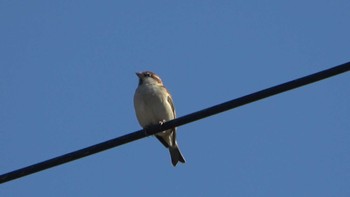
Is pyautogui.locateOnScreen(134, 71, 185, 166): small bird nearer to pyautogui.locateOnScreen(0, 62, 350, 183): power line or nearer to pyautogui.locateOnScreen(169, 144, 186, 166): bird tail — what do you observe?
pyautogui.locateOnScreen(169, 144, 186, 166): bird tail

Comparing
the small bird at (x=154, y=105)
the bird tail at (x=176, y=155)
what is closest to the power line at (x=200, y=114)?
the small bird at (x=154, y=105)

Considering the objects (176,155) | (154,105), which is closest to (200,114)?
(154,105)

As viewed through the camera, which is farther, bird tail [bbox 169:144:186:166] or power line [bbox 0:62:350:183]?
bird tail [bbox 169:144:186:166]

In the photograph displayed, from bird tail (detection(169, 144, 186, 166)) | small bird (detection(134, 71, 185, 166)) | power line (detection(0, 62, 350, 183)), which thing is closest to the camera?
power line (detection(0, 62, 350, 183))

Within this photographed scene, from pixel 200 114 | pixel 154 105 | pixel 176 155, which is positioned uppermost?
pixel 154 105

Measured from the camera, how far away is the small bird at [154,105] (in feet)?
32.1

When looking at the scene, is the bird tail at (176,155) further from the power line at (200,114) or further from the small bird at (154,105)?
the power line at (200,114)

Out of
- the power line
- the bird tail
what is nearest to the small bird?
the bird tail

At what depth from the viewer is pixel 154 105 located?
9812 millimetres

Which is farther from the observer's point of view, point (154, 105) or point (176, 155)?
point (176, 155)

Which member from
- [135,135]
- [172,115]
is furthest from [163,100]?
[135,135]

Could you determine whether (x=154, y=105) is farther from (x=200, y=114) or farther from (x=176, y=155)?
(x=200, y=114)

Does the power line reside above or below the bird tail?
below

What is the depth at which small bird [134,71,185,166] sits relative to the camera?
9.80m
